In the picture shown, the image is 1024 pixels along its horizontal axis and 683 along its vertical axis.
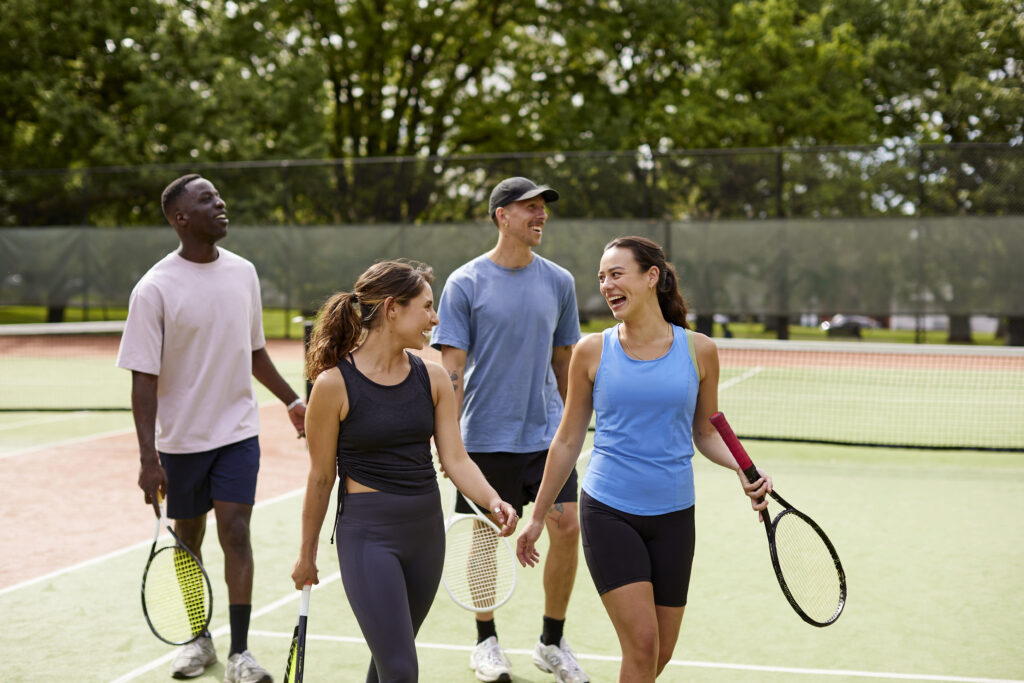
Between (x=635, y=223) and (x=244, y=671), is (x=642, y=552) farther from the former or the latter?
(x=635, y=223)

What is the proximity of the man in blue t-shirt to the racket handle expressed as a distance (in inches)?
48.8

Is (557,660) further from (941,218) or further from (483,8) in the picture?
(483,8)

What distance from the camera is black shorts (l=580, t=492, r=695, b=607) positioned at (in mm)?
3449

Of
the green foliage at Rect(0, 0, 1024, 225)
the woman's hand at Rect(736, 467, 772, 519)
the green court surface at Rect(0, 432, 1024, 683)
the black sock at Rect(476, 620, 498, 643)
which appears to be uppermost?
the green foliage at Rect(0, 0, 1024, 225)

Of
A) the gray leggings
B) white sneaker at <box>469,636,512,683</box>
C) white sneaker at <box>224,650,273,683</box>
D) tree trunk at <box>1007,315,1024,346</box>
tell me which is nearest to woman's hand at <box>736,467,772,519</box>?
the gray leggings

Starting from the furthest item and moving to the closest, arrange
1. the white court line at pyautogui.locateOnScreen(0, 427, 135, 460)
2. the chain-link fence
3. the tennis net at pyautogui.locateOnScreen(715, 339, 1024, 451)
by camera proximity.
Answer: the chain-link fence < the tennis net at pyautogui.locateOnScreen(715, 339, 1024, 451) < the white court line at pyautogui.locateOnScreen(0, 427, 135, 460)

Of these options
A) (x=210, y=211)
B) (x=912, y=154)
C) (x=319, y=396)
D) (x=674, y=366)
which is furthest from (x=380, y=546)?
(x=912, y=154)

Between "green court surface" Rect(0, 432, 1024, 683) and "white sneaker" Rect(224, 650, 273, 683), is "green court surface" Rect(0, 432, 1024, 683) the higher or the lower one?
the lower one

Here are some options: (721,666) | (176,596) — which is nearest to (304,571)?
(176,596)

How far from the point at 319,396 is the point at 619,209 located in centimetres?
1509

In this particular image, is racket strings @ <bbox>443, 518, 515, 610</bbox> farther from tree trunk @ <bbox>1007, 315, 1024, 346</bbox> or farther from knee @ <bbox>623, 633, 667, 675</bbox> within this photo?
tree trunk @ <bbox>1007, 315, 1024, 346</bbox>

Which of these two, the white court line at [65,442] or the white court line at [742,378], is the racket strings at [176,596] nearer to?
the white court line at [65,442]

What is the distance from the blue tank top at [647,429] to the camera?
3492 millimetres

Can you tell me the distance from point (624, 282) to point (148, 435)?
2.08m
